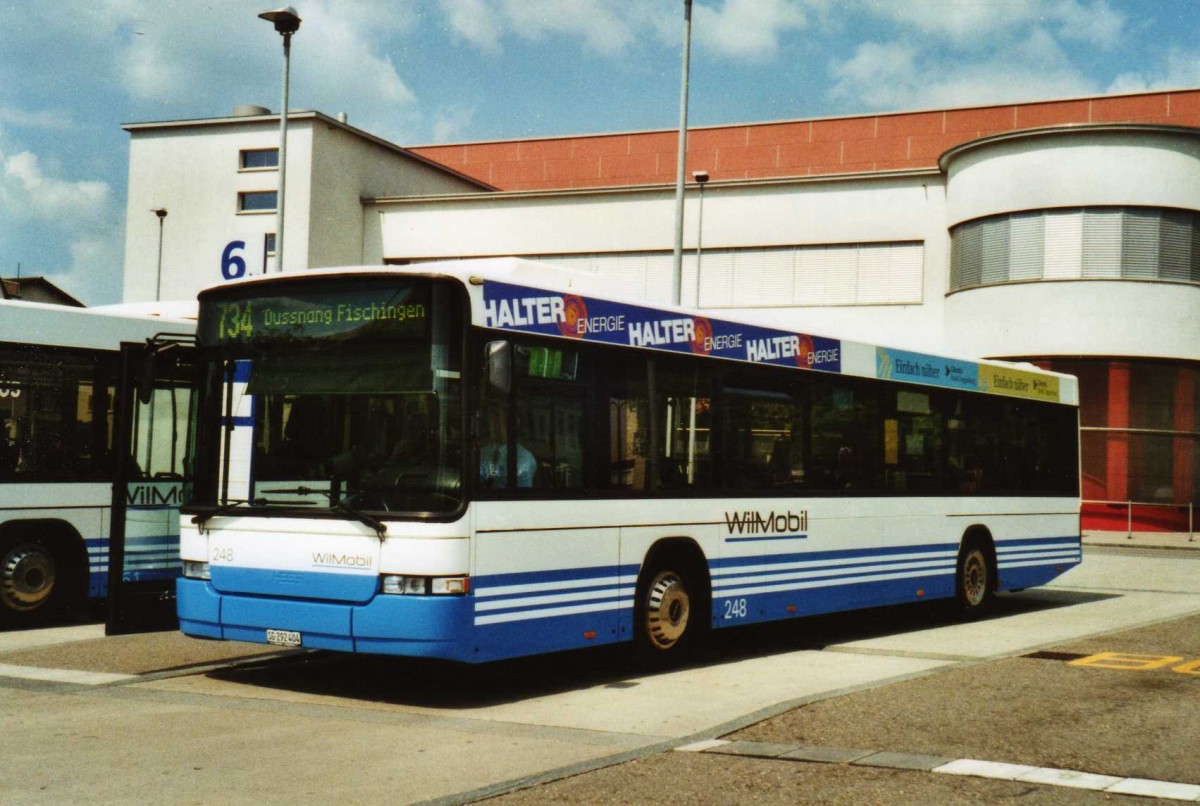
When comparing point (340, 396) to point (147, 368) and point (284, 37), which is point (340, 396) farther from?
point (284, 37)

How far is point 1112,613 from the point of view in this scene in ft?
52.5

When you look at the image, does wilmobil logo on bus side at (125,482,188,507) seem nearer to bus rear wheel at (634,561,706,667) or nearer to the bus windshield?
the bus windshield

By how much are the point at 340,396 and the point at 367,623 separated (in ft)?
4.89

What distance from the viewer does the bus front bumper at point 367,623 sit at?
28.6ft

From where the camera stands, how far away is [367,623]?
8.83 metres

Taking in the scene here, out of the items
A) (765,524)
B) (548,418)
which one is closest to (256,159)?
(765,524)

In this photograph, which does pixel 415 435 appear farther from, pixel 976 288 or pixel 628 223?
pixel 628 223

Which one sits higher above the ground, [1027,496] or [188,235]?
[188,235]

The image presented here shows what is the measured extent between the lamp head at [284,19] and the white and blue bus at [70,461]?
10379 millimetres

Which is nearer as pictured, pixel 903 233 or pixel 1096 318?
pixel 1096 318

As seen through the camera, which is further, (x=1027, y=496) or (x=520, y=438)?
(x=1027, y=496)

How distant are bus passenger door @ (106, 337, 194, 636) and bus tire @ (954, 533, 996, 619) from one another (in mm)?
8217

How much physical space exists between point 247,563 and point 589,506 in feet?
7.94

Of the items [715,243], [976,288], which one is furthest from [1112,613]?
[715,243]
